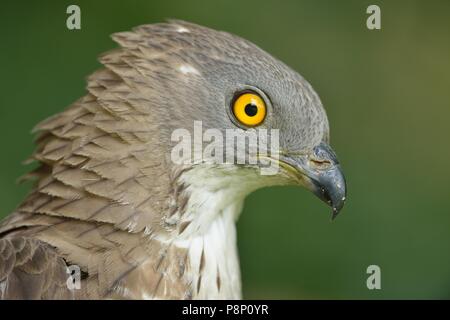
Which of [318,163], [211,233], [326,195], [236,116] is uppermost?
[236,116]

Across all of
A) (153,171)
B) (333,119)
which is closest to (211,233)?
(153,171)

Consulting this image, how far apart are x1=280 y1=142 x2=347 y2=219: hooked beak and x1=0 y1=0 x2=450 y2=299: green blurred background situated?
73.5 inches

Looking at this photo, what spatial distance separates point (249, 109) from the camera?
3344mm

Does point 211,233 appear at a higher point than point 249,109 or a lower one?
lower

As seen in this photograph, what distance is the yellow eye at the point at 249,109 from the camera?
3.34m

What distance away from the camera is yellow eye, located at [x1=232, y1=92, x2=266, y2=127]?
334 centimetres

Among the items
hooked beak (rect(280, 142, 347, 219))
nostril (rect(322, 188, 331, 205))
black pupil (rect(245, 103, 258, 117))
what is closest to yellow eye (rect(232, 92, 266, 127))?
black pupil (rect(245, 103, 258, 117))

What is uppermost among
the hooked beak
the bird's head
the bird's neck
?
the bird's head

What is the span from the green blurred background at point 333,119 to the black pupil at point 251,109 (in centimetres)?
209

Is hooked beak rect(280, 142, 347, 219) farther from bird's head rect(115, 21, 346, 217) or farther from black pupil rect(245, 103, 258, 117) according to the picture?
black pupil rect(245, 103, 258, 117)

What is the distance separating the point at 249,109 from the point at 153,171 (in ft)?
1.55

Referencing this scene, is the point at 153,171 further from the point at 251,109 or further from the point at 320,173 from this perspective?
the point at 320,173

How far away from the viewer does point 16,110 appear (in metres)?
5.36

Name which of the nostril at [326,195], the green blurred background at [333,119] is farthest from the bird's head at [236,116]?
the green blurred background at [333,119]
